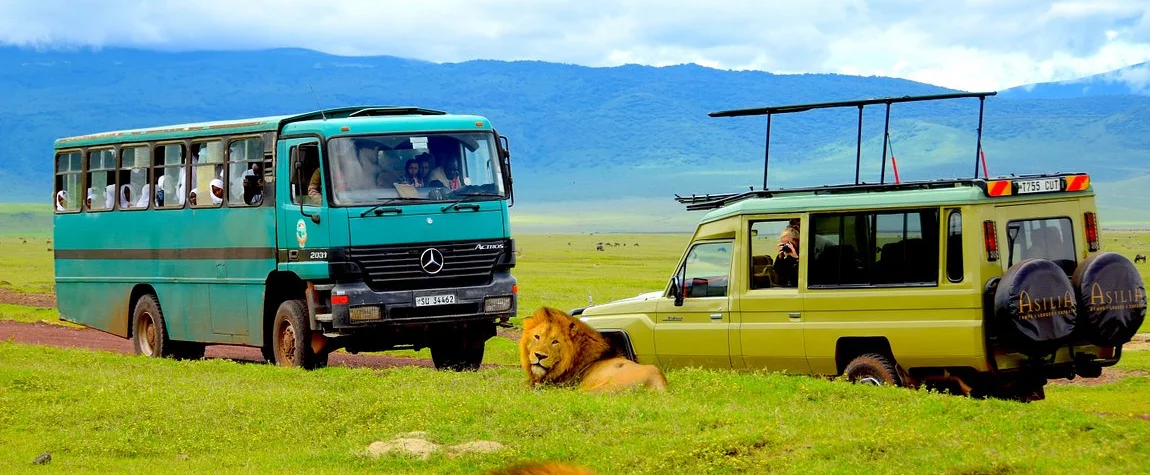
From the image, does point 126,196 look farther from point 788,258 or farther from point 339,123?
point 788,258

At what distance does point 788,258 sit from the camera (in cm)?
1391

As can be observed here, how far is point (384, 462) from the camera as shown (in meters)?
10.9

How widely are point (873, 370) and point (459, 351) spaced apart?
778 centimetres

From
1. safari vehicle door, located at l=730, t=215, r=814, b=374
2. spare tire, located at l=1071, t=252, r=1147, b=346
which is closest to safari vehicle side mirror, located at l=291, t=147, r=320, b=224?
safari vehicle door, located at l=730, t=215, r=814, b=374

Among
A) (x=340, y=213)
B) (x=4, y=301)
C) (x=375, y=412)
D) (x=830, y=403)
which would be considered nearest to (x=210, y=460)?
(x=375, y=412)

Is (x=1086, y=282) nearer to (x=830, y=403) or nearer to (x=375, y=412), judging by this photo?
(x=830, y=403)

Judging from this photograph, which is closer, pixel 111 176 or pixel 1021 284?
pixel 1021 284

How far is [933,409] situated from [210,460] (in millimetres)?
5571

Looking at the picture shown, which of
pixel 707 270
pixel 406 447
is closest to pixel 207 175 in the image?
pixel 707 270

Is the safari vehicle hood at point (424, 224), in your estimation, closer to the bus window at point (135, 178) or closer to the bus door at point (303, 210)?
the bus door at point (303, 210)

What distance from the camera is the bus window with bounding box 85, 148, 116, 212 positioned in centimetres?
2156

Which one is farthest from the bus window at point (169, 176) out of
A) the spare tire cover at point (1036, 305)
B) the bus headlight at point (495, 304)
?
the spare tire cover at point (1036, 305)

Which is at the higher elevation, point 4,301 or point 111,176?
point 111,176

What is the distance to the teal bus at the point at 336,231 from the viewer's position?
57.7ft
